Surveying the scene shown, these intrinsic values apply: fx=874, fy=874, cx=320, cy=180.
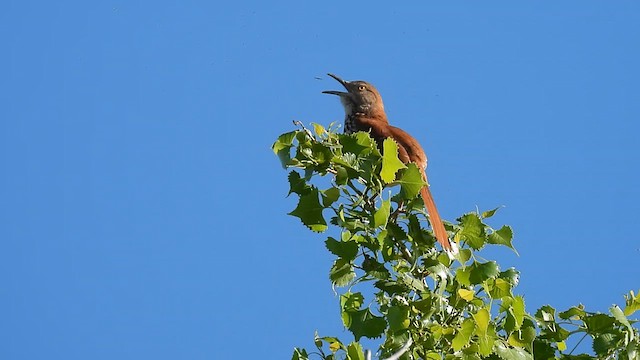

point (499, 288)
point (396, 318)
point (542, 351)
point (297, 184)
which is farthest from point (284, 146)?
point (542, 351)

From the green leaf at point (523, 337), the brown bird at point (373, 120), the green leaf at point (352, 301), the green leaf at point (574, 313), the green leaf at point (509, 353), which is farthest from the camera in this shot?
the brown bird at point (373, 120)

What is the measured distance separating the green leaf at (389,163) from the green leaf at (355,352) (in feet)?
1.77

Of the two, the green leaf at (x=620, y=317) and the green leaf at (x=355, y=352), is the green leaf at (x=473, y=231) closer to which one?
the green leaf at (x=620, y=317)

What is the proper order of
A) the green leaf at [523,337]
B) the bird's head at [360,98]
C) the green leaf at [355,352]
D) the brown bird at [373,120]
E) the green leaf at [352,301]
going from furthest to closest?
the bird's head at [360,98] → the brown bird at [373,120] → the green leaf at [352,301] → the green leaf at [523,337] → the green leaf at [355,352]

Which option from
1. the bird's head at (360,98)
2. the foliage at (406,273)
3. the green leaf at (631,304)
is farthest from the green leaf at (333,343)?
the bird's head at (360,98)

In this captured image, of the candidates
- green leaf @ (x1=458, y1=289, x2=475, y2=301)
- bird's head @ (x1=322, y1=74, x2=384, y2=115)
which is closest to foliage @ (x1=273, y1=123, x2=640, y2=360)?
green leaf @ (x1=458, y1=289, x2=475, y2=301)

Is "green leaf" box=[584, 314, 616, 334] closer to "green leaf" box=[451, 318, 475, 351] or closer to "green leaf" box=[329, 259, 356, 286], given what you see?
"green leaf" box=[451, 318, 475, 351]

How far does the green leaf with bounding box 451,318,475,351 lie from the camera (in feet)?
8.92

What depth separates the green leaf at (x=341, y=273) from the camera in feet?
9.67

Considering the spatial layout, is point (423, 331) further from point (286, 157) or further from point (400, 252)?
point (286, 157)

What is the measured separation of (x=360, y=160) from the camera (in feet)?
9.55

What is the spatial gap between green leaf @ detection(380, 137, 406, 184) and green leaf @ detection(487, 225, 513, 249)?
1.39ft

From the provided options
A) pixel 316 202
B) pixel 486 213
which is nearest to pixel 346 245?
pixel 316 202

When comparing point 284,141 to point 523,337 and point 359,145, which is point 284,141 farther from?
point 523,337
